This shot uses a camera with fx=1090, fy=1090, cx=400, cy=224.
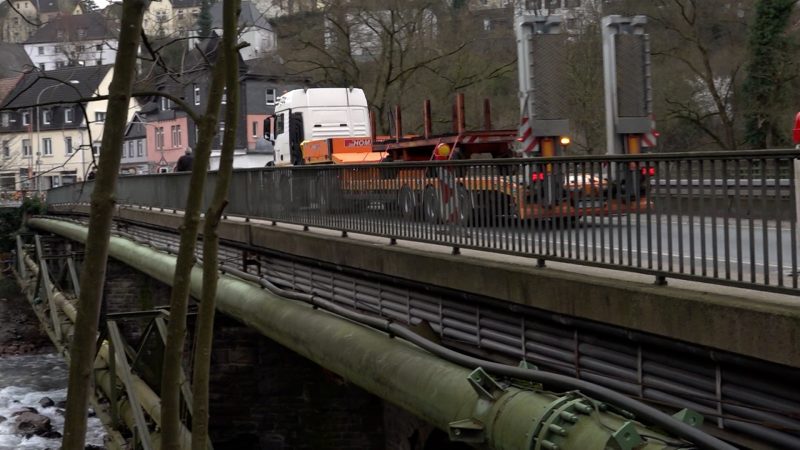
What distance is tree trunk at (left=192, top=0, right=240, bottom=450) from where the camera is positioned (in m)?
5.82

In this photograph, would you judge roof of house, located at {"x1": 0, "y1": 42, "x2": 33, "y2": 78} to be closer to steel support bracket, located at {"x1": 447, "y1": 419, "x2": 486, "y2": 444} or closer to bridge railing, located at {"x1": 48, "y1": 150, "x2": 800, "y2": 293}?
bridge railing, located at {"x1": 48, "y1": 150, "x2": 800, "y2": 293}

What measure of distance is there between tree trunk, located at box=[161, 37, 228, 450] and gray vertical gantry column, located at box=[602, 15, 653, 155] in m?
10.5

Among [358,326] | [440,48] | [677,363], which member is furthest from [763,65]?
[677,363]

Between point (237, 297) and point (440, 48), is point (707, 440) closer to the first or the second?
point (237, 297)

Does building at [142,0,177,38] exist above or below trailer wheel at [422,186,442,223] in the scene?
above

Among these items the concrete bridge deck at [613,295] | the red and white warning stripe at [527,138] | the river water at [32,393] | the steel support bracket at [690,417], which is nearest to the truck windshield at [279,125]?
the river water at [32,393]

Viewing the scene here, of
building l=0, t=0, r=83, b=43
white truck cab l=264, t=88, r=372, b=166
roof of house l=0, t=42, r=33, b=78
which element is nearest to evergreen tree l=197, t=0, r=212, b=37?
building l=0, t=0, r=83, b=43

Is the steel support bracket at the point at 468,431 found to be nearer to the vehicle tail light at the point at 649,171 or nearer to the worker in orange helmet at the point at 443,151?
the vehicle tail light at the point at 649,171

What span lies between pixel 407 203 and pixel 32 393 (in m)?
20.9

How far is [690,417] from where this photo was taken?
19.6 ft

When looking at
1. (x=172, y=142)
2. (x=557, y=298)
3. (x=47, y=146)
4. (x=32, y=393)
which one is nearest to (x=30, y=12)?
(x=557, y=298)

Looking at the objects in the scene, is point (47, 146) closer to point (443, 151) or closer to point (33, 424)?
point (33, 424)

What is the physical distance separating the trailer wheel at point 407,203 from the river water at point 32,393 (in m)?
12.6

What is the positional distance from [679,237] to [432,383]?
6.83 feet
